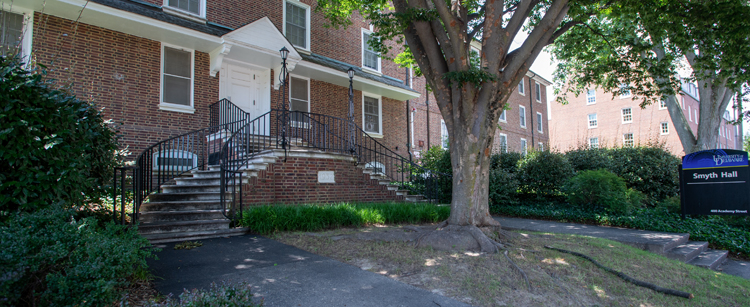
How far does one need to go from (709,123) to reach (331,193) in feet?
40.9

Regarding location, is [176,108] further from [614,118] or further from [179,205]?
[614,118]

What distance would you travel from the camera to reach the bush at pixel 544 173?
37.4 feet

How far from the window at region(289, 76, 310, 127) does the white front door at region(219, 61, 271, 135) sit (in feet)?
2.93

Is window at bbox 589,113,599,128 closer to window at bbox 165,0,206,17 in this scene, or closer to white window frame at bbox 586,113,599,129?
white window frame at bbox 586,113,599,129

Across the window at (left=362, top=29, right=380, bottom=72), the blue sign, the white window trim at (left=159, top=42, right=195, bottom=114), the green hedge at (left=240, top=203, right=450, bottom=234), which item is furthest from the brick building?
the white window trim at (left=159, top=42, right=195, bottom=114)

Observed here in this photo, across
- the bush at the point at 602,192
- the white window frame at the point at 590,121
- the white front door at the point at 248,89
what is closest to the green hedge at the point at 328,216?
the bush at the point at 602,192

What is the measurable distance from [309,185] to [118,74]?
17.8 ft

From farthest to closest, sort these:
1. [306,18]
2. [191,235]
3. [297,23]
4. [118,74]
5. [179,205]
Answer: [306,18] → [297,23] → [118,74] → [179,205] → [191,235]

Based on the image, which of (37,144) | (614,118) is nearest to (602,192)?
(37,144)

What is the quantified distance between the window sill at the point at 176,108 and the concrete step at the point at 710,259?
11.3 meters

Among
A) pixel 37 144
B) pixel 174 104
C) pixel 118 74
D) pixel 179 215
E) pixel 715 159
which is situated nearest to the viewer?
pixel 37 144

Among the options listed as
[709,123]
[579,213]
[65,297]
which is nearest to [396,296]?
[65,297]

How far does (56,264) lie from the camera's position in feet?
8.69

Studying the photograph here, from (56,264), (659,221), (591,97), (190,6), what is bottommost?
(659,221)
